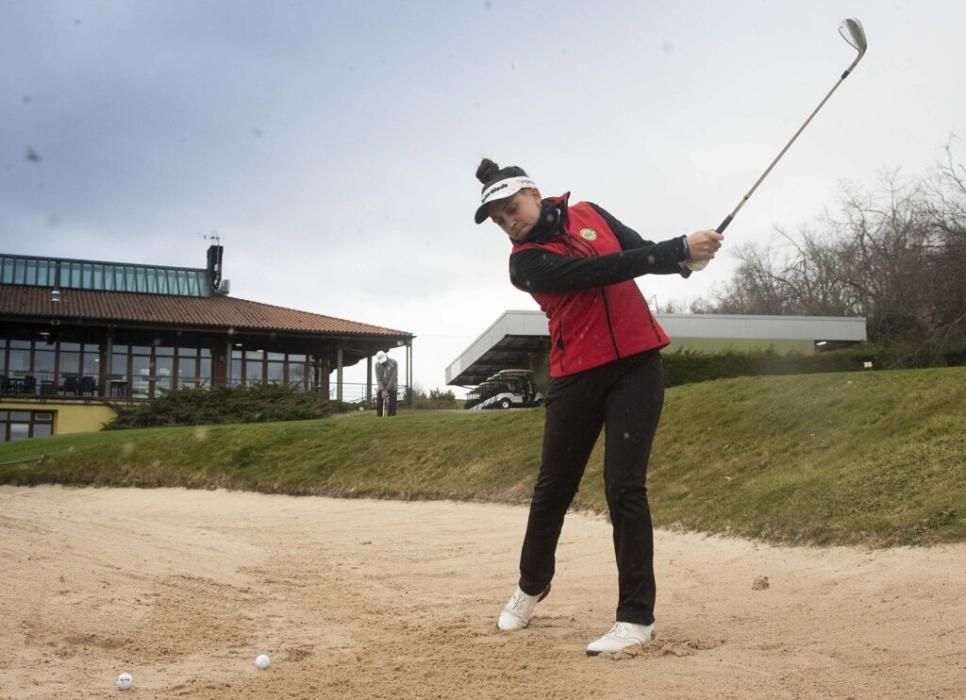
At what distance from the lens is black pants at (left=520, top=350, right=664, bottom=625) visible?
4070mm

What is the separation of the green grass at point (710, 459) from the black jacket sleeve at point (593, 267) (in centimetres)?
334

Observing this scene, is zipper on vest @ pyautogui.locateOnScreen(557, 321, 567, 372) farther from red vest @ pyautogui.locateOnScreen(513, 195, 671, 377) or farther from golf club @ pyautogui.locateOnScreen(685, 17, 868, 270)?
golf club @ pyautogui.locateOnScreen(685, 17, 868, 270)

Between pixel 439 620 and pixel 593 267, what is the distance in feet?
6.37

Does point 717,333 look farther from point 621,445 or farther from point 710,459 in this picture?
point 621,445

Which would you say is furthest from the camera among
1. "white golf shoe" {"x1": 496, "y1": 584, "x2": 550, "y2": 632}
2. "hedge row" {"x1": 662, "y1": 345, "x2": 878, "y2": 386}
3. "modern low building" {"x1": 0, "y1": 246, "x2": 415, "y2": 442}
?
"modern low building" {"x1": 0, "y1": 246, "x2": 415, "y2": 442}

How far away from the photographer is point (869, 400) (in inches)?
421

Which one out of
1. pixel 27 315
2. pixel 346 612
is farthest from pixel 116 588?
pixel 27 315

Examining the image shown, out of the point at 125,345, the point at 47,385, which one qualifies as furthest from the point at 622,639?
the point at 125,345

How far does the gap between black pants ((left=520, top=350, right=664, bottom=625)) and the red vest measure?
2.7 inches

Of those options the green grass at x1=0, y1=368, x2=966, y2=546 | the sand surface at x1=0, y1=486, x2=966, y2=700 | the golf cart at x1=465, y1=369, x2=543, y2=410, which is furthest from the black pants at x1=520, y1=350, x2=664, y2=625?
the golf cart at x1=465, y1=369, x2=543, y2=410

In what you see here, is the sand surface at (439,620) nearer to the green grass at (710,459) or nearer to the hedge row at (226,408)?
the green grass at (710,459)

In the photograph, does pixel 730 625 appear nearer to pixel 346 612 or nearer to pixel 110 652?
pixel 346 612

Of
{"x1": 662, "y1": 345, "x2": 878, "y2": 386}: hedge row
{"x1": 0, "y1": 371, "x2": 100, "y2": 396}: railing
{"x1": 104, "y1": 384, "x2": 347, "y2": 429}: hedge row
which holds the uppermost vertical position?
{"x1": 0, "y1": 371, "x2": 100, "y2": 396}: railing

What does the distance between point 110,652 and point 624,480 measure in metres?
2.19
